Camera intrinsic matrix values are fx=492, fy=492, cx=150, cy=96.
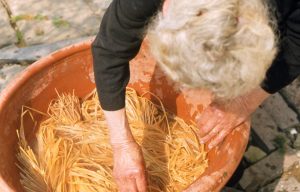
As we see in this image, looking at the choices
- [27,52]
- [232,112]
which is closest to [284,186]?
[232,112]

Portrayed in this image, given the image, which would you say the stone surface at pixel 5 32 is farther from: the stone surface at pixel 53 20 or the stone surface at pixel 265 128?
the stone surface at pixel 265 128

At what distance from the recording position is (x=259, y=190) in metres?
1.98

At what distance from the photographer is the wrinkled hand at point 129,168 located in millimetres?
1496

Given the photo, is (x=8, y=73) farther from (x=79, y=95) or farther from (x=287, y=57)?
(x=287, y=57)

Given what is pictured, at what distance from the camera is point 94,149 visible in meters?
1.94

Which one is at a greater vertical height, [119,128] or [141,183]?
[119,128]

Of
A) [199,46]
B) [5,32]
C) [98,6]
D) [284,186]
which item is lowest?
[284,186]

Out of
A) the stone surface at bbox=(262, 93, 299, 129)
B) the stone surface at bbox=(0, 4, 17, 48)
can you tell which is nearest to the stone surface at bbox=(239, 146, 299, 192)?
the stone surface at bbox=(262, 93, 299, 129)

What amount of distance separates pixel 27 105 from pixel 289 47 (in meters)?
0.95

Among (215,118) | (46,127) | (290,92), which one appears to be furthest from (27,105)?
(290,92)

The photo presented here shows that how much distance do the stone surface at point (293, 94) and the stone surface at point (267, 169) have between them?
0.82ft

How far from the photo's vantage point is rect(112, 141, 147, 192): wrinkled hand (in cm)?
150

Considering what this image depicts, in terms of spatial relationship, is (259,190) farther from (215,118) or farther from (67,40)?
(67,40)

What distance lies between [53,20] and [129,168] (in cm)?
130
